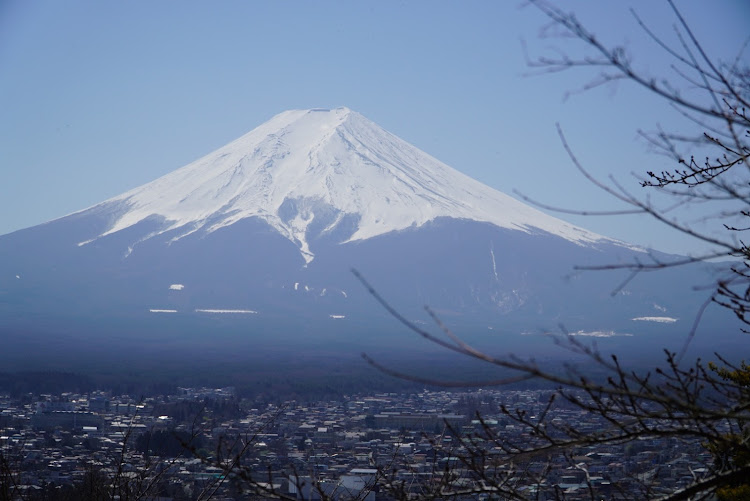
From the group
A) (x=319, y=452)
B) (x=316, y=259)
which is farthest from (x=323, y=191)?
(x=319, y=452)

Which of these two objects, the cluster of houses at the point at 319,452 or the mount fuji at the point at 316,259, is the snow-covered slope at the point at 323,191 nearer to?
the mount fuji at the point at 316,259

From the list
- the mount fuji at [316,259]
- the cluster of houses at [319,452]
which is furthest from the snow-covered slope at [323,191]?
the cluster of houses at [319,452]

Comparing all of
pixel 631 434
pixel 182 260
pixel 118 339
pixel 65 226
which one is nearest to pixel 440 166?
pixel 182 260

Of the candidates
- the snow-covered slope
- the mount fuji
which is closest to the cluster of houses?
the mount fuji

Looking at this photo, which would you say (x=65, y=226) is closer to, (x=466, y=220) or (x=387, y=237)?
(x=387, y=237)

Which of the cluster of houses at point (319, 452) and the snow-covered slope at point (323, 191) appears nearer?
the cluster of houses at point (319, 452)

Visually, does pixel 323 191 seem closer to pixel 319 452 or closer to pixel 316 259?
pixel 316 259

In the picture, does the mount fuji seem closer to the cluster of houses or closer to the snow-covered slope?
the snow-covered slope
